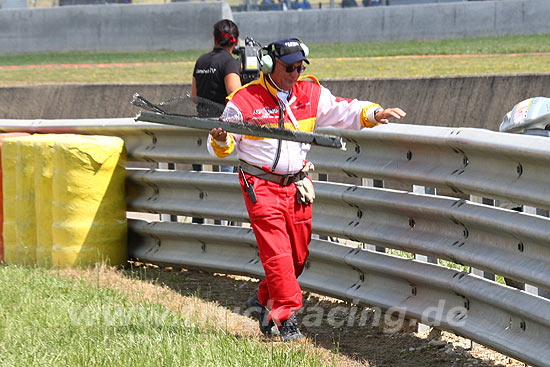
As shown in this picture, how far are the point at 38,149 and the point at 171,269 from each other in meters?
1.47

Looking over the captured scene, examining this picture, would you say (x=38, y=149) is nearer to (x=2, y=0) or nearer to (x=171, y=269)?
(x=171, y=269)

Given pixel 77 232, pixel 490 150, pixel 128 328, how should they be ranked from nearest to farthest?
pixel 490 150, pixel 128 328, pixel 77 232

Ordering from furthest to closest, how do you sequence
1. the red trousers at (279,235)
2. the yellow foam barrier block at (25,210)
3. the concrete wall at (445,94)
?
the concrete wall at (445,94)
the yellow foam barrier block at (25,210)
the red trousers at (279,235)

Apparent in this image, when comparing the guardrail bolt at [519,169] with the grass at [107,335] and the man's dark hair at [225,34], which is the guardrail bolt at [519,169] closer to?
the grass at [107,335]

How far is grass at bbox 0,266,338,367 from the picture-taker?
5.42m

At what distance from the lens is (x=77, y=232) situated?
8.35 meters

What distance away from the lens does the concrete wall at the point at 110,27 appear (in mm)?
29797

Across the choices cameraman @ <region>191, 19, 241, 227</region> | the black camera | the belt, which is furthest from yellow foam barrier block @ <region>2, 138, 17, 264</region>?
the belt

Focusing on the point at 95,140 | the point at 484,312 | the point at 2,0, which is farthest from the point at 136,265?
the point at 2,0

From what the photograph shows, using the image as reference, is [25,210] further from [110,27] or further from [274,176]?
[110,27]

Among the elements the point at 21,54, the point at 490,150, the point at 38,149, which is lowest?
the point at 21,54

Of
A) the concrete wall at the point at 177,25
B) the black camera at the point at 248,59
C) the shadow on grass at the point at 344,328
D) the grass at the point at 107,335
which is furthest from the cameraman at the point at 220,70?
the concrete wall at the point at 177,25

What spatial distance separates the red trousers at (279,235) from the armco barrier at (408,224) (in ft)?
2.02

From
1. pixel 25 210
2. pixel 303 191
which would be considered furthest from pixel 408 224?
pixel 25 210
